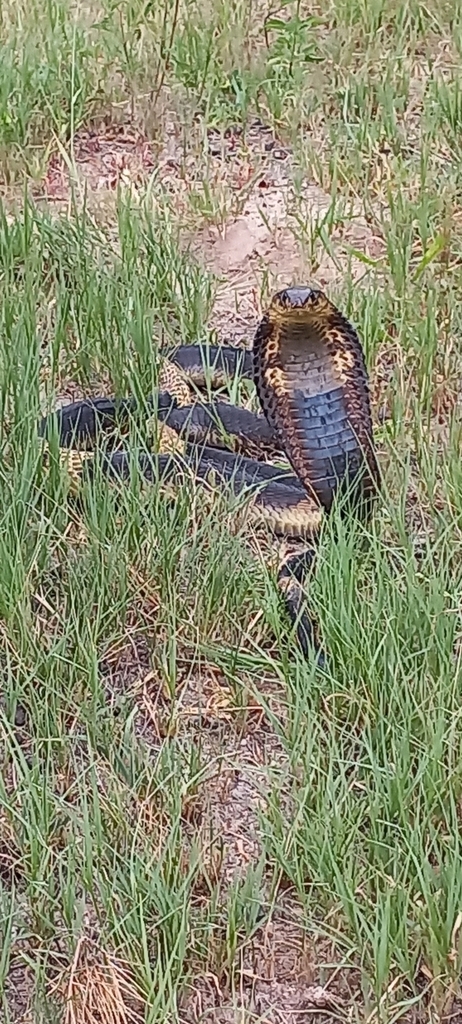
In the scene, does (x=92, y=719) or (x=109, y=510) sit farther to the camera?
(x=109, y=510)

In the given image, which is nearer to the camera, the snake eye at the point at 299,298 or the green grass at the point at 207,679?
the green grass at the point at 207,679

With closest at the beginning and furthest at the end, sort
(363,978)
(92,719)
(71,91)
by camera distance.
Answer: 1. (363,978)
2. (92,719)
3. (71,91)

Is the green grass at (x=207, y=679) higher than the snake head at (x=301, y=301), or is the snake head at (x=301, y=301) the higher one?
the snake head at (x=301, y=301)

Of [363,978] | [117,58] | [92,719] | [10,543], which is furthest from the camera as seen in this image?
[117,58]

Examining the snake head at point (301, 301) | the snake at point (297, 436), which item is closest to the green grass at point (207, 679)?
the snake at point (297, 436)

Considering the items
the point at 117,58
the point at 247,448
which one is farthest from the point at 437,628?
the point at 117,58

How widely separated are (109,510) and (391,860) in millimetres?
1097

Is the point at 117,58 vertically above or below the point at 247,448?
above

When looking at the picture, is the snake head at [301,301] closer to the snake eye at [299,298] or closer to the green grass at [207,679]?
the snake eye at [299,298]

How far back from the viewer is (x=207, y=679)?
9.28 ft

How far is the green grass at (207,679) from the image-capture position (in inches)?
85.0

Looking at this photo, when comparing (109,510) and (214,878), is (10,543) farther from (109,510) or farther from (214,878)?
(214,878)

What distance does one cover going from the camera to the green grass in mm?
2158

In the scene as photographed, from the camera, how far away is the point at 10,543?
9.46 feet
